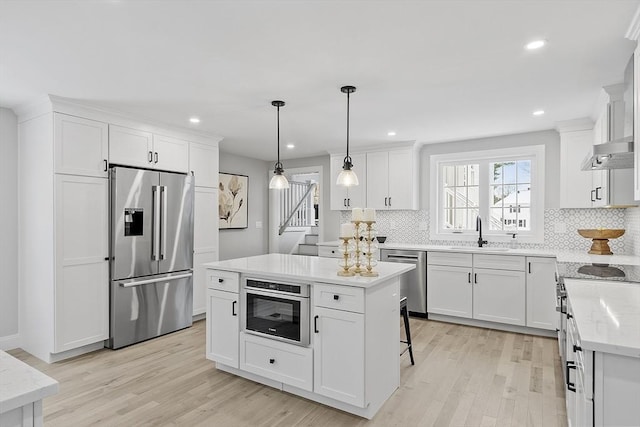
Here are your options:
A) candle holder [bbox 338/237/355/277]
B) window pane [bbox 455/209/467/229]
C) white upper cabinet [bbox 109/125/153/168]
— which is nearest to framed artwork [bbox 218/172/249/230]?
white upper cabinet [bbox 109/125/153/168]

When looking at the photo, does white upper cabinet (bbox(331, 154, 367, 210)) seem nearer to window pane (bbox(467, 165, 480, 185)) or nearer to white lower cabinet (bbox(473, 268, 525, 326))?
window pane (bbox(467, 165, 480, 185))

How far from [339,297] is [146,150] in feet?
9.44

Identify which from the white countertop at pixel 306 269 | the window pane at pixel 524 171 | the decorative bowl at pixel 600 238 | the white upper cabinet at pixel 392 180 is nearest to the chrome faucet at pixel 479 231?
the window pane at pixel 524 171

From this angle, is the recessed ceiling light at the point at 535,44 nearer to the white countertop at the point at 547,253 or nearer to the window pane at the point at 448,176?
the white countertop at the point at 547,253

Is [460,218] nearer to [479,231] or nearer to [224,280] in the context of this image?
[479,231]

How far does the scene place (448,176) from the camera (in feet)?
17.3

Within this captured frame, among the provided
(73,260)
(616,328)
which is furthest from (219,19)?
(73,260)

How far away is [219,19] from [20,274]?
347 cm

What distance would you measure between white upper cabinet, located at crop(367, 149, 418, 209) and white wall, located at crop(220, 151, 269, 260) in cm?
216

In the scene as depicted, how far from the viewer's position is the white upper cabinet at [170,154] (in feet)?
13.6

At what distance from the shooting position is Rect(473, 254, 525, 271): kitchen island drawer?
4.14 m

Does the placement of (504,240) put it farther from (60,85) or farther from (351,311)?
(60,85)

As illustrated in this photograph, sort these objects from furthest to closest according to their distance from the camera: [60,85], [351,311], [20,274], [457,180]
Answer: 1. [457,180]
2. [20,274]
3. [60,85]
4. [351,311]

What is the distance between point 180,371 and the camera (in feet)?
10.5
